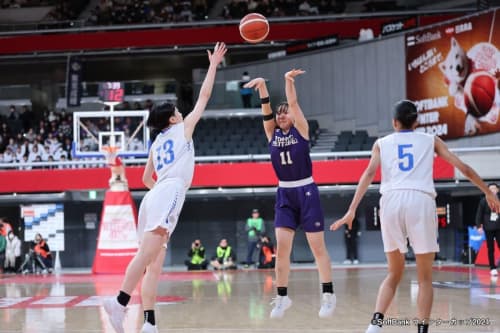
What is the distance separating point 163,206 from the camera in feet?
24.5

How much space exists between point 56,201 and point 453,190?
12723mm

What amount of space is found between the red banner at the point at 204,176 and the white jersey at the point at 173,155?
17441 mm

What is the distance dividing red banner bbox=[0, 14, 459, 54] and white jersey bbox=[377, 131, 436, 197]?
2684 cm

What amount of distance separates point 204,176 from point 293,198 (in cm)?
1695

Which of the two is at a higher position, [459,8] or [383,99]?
[459,8]

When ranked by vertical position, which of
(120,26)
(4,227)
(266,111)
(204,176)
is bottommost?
(4,227)

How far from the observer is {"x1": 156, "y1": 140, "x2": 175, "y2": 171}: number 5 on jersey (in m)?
7.68

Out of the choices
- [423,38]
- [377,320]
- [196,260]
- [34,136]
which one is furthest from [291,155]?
[34,136]

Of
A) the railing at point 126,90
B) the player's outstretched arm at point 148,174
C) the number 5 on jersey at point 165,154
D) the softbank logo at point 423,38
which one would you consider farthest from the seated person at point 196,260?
the number 5 on jersey at point 165,154

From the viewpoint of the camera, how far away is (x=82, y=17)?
1489 inches

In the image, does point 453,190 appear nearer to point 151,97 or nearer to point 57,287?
point 151,97

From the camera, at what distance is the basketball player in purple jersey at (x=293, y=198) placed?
8453mm

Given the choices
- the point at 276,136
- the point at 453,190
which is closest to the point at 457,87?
the point at 453,190

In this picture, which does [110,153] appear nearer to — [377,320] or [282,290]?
[282,290]
